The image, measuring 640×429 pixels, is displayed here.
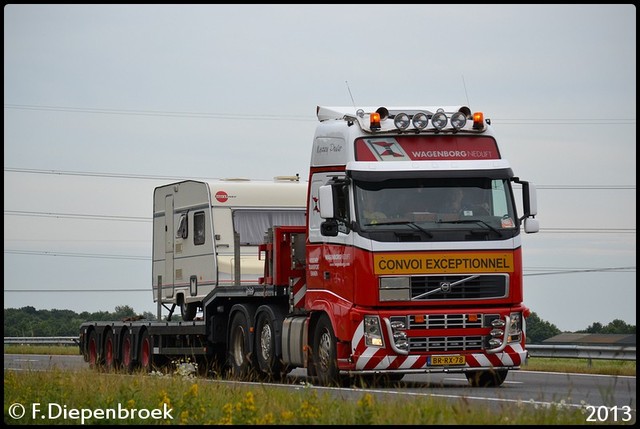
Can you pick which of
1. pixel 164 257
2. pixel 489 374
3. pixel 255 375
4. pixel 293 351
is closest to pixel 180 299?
pixel 164 257

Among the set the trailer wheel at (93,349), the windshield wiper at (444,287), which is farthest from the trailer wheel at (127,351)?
the windshield wiper at (444,287)

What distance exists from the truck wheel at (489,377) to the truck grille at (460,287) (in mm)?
1275

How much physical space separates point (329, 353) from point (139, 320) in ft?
30.2

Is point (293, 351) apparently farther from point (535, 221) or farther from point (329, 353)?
point (535, 221)

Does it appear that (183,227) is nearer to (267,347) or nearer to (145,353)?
(145,353)

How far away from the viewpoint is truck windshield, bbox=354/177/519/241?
741 inches

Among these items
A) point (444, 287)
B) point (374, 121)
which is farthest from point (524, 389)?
point (374, 121)

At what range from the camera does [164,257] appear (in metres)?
28.0

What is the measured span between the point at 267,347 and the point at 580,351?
7450 mm

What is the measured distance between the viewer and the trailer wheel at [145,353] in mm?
26458

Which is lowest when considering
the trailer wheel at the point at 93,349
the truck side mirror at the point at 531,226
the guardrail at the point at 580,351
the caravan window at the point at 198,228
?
the guardrail at the point at 580,351

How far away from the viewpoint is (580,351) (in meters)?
26.5

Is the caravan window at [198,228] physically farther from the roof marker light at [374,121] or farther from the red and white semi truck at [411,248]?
the roof marker light at [374,121]

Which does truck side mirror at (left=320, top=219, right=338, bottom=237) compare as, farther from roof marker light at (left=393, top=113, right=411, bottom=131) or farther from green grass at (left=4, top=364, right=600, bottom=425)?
green grass at (left=4, top=364, right=600, bottom=425)
